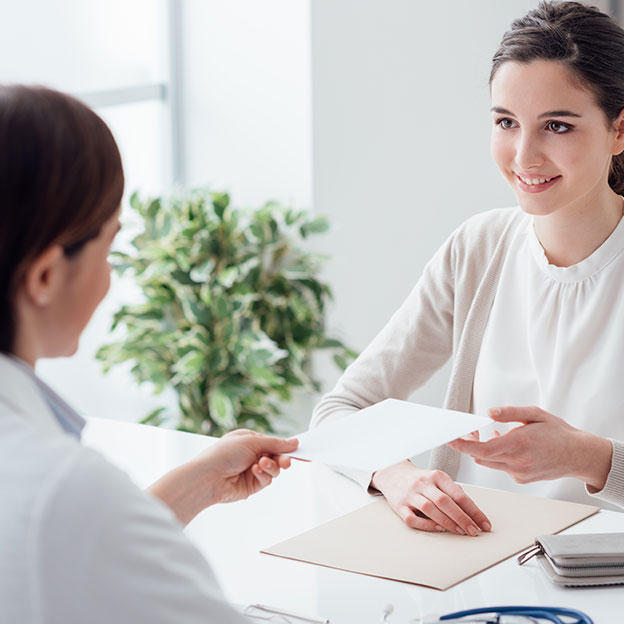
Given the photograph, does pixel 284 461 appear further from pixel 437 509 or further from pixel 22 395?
pixel 22 395

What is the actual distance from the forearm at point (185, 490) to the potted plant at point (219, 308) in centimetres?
176

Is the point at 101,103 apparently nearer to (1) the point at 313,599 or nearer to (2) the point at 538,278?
(2) the point at 538,278

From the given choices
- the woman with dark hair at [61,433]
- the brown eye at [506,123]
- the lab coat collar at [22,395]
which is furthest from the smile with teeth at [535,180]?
the lab coat collar at [22,395]

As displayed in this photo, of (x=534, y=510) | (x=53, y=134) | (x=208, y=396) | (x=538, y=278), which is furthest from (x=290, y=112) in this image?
(x=53, y=134)

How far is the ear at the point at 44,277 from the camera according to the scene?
0.80 metres

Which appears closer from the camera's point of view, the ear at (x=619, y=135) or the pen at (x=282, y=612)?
the pen at (x=282, y=612)

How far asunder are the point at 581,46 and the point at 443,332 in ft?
2.12

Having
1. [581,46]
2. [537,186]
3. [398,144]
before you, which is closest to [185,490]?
[537,186]

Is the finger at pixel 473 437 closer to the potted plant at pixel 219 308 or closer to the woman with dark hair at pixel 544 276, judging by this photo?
the woman with dark hair at pixel 544 276

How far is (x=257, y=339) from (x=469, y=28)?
1.38 m

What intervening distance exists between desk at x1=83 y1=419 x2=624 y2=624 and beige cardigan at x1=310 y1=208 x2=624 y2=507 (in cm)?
31

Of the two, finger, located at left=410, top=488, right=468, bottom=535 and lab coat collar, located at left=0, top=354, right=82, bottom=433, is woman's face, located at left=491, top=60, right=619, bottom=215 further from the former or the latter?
lab coat collar, located at left=0, top=354, right=82, bottom=433

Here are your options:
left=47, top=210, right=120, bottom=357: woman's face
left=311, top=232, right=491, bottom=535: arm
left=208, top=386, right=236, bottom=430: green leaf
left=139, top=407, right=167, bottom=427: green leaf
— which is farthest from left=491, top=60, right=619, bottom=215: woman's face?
left=139, top=407, right=167, bottom=427: green leaf

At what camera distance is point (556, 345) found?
1.85 m
